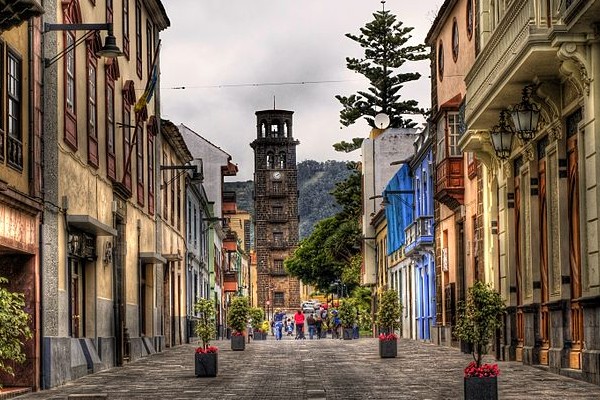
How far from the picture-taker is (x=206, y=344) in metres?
24.5

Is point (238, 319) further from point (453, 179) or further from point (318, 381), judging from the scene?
point (318, 381)

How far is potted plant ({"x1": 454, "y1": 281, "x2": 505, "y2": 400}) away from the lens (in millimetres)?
15711

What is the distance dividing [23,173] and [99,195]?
24.6 feet

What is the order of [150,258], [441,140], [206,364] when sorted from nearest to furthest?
[206,364] < [150,258] < [441,140]

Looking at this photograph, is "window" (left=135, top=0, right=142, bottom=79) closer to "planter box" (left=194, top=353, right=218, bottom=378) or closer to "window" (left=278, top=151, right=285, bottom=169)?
"planter box" (left=194, top=353, right=218, bottom=378)

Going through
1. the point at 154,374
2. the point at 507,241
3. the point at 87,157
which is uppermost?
the point at 87,157

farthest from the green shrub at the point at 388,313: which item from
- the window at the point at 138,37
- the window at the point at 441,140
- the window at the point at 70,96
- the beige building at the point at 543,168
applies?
the window at the point at 70,96

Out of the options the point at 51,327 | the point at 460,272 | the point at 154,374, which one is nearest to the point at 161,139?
the point at 460,272

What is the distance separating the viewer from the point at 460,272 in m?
38.3

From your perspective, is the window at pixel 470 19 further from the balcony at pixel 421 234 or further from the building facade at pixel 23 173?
the building facade at pixel 23 173

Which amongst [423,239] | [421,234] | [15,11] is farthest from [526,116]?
[421,234]

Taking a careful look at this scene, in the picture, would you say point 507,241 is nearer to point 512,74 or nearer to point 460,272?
point 512,74

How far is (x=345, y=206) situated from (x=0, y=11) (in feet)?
216

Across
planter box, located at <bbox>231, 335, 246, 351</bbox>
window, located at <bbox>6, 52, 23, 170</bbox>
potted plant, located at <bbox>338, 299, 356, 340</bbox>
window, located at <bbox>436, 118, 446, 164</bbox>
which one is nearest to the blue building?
potted plant, located at <bbox>338, 299, 356, 340</bbox>
